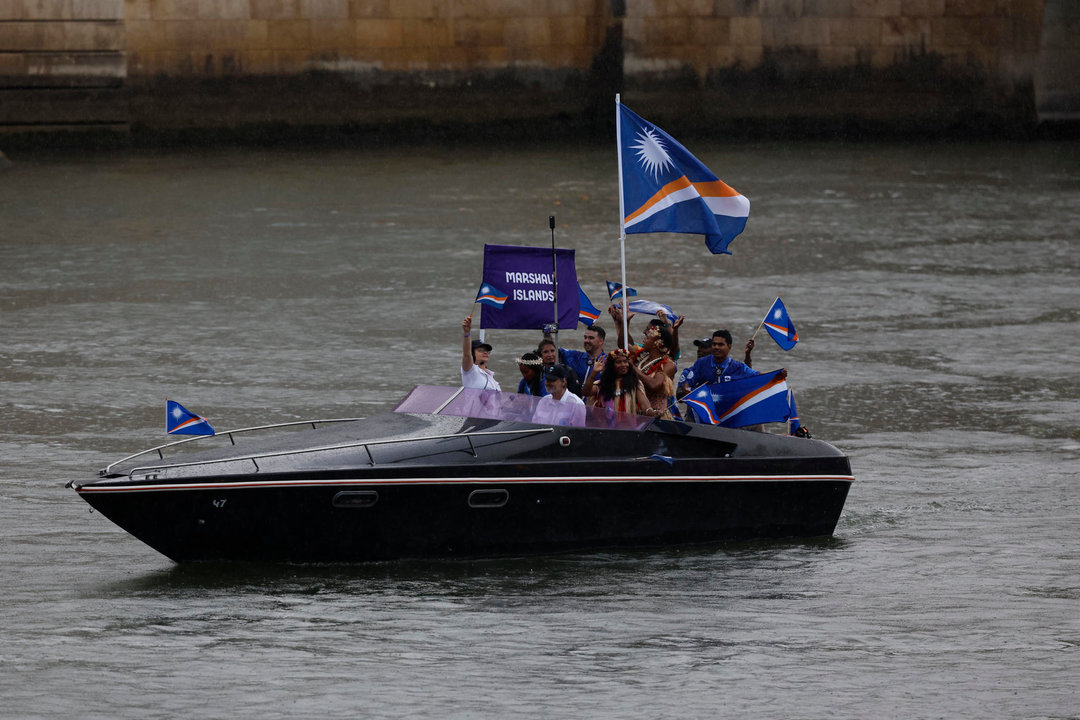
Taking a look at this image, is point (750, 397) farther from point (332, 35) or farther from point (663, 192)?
point (332, 35)

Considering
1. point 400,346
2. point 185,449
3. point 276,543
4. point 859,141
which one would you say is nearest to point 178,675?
point 276,543

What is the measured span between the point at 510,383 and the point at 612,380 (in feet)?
14.2

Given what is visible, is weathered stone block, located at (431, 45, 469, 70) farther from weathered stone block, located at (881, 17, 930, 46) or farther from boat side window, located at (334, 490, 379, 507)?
boat side window, located at (334, 490, 379, 507)

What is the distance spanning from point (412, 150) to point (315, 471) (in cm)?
2271

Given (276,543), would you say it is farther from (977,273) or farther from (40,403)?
(977,273)

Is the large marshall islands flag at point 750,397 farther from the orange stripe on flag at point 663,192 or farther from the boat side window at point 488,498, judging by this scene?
the boat side window at point 488,498

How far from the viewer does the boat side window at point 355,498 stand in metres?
9.52

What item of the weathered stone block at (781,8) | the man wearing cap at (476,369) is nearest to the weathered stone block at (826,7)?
the weathered stone block at (781,8)

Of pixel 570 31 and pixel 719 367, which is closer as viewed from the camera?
pixel 719 367

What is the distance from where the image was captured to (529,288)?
11.1 meters

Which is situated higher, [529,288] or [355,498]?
[529,288]

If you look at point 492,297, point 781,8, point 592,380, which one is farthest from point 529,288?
point 781,8

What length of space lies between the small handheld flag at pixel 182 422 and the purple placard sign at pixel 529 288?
2.07 meters

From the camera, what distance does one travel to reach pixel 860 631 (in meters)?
9.16
